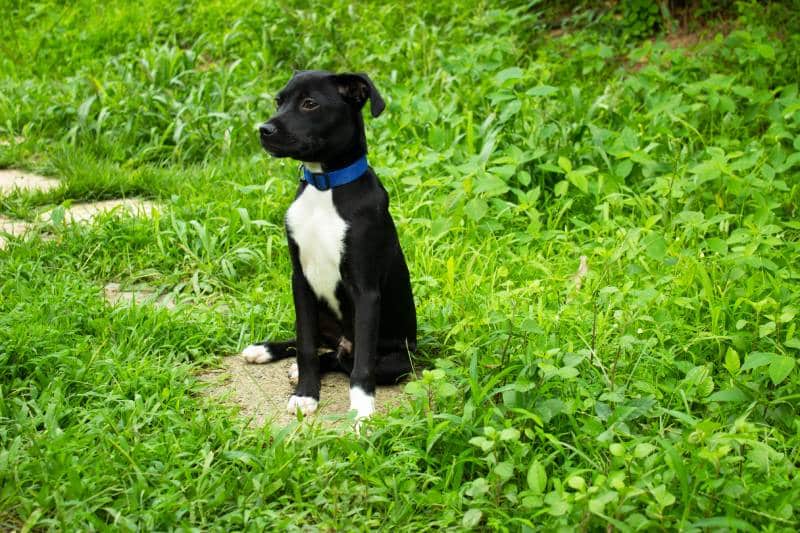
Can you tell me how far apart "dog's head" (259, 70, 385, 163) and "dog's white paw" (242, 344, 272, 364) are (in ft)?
3.20

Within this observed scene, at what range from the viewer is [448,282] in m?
4.58

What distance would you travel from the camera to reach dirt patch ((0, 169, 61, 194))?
566 cm

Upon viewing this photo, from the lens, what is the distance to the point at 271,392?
390cm

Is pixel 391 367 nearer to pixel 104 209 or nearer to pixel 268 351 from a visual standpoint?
pixel 268 351

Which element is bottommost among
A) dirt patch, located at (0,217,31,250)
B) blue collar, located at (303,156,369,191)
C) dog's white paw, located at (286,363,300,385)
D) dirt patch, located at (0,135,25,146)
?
dog's white paw, located at (286,363,300,385)

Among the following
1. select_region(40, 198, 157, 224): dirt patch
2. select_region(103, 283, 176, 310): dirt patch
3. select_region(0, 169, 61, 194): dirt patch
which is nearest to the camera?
select_region(103, 283, 176, 310): dirt patch

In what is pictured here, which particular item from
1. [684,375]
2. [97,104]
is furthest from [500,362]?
[97,104]

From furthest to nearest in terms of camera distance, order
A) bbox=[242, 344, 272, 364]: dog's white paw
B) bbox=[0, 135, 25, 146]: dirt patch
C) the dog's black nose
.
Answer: bbox=[0, 135, 25, 146]: dirt patch, bbox=[242, 344, 272, 364]: dog's white paw, the dog's black nose

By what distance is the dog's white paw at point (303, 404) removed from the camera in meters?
3.70

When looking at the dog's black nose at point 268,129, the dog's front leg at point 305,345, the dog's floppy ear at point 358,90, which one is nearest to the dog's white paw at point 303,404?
the dog's front leg at point 305,345

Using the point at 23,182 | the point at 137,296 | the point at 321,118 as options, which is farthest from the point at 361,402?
the point at 23,182

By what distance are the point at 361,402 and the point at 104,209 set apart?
7.95ft

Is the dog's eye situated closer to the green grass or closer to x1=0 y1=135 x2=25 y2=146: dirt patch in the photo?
the green grass

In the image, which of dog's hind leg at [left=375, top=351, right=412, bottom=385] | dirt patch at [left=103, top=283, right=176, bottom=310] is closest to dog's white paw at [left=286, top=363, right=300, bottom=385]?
dog's hind leg at [left=375, top=351, right=412, bottom=385]
